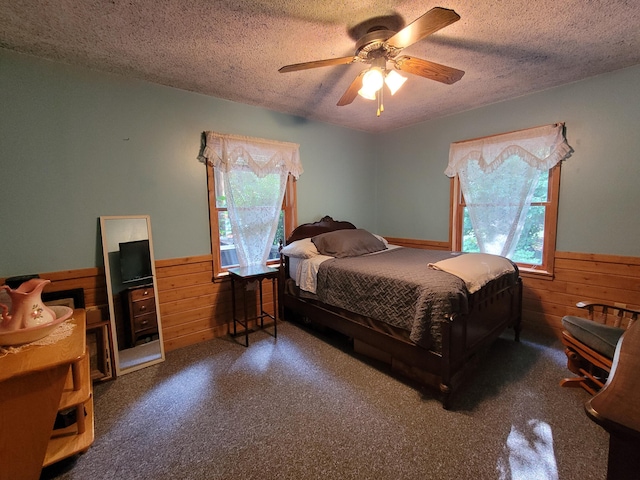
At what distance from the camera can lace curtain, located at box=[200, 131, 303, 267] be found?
2.99 meters

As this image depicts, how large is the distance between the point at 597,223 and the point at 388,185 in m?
2.41

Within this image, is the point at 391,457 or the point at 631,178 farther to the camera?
the point at 631,178

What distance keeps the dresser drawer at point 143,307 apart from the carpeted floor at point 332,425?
0.50 meters

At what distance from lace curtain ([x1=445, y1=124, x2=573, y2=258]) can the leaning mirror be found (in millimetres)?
3532

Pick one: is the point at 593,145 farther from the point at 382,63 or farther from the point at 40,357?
the point at 40,357

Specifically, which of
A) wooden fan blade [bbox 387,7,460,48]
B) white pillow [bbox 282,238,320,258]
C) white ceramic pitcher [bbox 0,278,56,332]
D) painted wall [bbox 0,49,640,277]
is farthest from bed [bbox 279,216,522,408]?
white ceramic pitcher [bbox 0,278,56,332]

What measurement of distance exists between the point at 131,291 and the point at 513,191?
3.97m

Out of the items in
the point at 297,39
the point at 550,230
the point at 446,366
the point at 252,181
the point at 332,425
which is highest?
the point at 297,39

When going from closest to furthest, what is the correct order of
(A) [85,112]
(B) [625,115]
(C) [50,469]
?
(C) [50,469]
(A) [85,112]
(B) [625,115]

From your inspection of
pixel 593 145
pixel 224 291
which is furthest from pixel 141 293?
pixel 593 145

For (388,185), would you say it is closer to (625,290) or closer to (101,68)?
(625,290)

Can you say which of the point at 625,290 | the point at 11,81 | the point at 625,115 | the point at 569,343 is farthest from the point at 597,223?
the point at 11,81

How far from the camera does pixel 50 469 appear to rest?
153cm

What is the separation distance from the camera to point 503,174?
3176 mm
